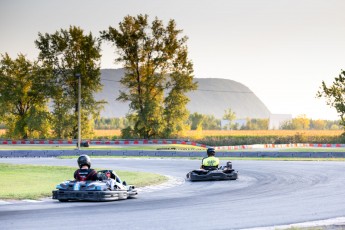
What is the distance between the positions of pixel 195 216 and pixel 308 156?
111ft

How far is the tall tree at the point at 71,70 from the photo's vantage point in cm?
7256

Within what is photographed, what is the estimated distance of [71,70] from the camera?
7288 centimetres

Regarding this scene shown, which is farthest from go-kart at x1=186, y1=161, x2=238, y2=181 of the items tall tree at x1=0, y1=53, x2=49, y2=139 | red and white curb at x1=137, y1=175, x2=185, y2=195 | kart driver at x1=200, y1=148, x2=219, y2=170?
tall tree at x1=0, y1=53, x2=49, y2=139

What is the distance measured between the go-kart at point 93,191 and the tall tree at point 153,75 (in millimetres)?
53030

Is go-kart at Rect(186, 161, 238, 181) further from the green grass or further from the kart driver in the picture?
the green grass

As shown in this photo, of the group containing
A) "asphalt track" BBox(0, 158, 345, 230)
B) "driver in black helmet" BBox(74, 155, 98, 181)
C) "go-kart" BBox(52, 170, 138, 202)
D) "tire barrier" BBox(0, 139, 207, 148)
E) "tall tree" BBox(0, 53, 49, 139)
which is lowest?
"asphalt track" BBox(0, 158, 345, 230)

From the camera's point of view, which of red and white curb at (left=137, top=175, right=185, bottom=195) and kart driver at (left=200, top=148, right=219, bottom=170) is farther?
kart driver at (left=200, top=148, right=219, bottom=170)

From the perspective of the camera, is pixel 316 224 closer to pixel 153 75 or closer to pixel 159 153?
pixel 159 153

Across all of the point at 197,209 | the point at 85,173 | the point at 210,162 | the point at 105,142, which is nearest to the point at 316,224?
the point at 197,209

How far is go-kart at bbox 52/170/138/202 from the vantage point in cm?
1717

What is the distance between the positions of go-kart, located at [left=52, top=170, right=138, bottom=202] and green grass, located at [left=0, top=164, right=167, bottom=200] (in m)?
1.56

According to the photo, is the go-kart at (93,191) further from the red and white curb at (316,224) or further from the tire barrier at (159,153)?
the tire barrier at (159,153)

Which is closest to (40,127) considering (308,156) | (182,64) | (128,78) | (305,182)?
(128,78)

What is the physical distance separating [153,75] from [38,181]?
155ft
